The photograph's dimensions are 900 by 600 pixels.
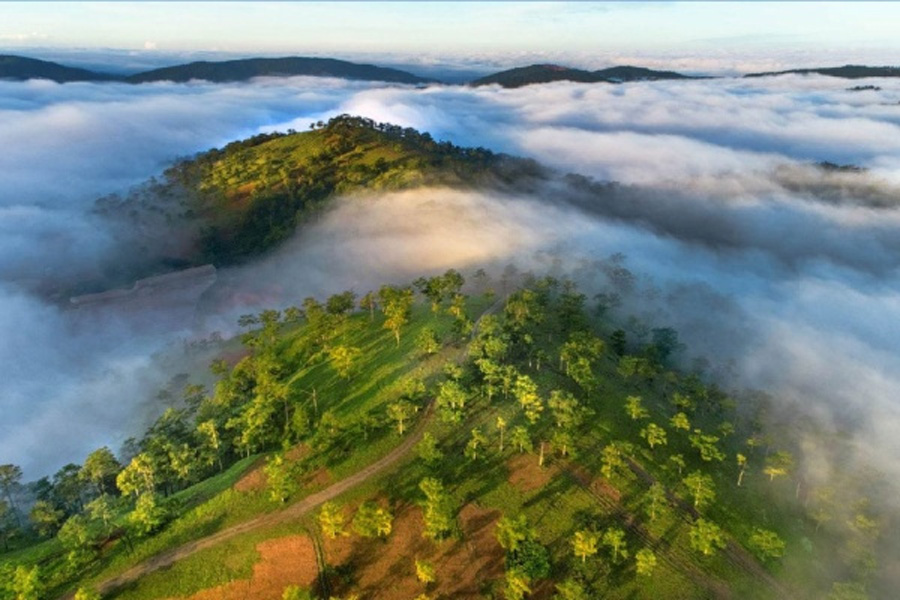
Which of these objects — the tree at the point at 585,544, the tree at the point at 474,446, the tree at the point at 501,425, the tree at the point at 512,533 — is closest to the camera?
the tree at the point at 585,544

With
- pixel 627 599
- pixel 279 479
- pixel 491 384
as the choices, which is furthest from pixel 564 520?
pixel 279 479

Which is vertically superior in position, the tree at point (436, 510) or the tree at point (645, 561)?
the tree at point (436, 510)

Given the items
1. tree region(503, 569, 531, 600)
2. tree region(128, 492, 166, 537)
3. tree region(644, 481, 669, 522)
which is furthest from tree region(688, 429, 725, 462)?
tree region(128, 492, 166, 537)

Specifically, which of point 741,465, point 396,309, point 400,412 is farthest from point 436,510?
point 396,309

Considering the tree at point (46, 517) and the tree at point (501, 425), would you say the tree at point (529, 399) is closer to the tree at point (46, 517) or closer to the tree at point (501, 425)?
the tree at point (501, 425)

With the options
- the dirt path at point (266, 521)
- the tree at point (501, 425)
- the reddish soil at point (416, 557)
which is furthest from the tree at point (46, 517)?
the tree at point (501, 425)

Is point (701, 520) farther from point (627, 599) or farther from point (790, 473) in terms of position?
point (790, 473)

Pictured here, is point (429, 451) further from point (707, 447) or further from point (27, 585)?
point (27, 585)
